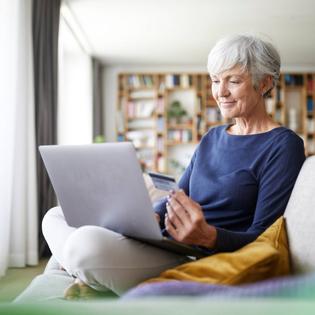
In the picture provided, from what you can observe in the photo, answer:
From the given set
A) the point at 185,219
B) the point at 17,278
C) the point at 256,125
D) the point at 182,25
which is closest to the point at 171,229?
the point at 185,219

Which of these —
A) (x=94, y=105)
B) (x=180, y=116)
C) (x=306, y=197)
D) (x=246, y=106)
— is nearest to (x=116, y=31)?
(x=94, y=105)

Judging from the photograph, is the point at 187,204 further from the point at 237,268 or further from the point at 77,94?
the point at 77,94

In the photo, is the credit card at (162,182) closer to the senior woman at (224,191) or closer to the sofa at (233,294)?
the senior woman at (224,191)

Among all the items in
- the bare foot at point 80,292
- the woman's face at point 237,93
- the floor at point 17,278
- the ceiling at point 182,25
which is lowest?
the floor at point 17,278

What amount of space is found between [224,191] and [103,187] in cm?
45

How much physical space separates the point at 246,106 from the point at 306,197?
0.51 m

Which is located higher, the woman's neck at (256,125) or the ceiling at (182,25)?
the ceiling at (182,25)

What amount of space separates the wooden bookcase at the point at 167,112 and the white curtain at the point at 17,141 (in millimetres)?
4866

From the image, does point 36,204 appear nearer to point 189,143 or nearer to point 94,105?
point 94,105

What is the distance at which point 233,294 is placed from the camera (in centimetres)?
81

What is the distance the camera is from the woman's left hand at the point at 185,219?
4.01ft

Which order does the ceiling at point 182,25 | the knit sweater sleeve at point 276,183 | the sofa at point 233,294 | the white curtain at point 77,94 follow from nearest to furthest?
1. the sofa at point 233,294
2. the knit sweater sleeve at point 276,183
3. the ceiling at point 182,25
4. the white curtain at point 77,94

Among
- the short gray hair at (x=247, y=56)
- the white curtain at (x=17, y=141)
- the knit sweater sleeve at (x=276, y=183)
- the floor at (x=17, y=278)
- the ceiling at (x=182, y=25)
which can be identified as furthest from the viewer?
the ceiling at (x=182, y=25)

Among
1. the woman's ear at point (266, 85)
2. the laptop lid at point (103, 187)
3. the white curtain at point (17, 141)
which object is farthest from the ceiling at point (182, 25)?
the laptop lid at point (103, 187)
